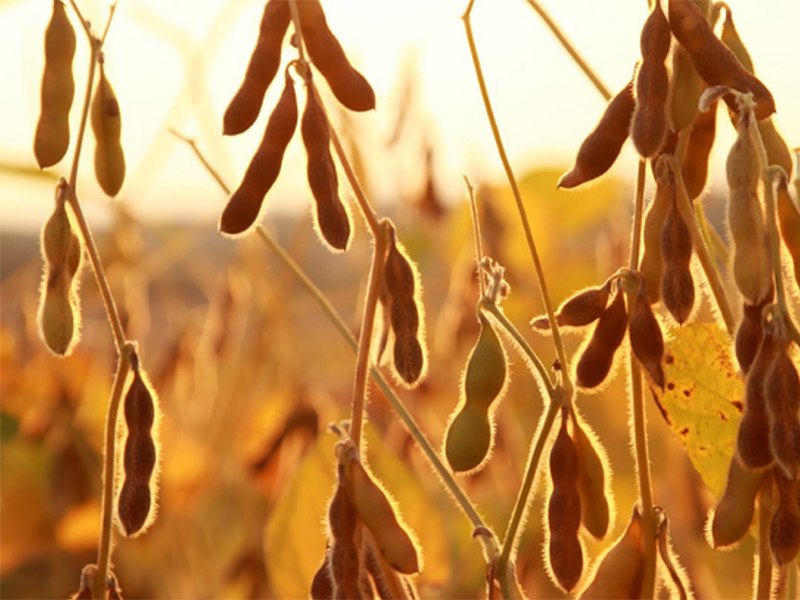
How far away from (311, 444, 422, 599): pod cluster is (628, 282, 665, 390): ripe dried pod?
9.0 inches

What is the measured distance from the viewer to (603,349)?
44.8 inches

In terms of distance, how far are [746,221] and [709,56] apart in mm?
135

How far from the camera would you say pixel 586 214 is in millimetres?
3547

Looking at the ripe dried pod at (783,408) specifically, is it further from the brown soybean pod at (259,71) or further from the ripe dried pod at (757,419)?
the brown soybean pod at (259,71)

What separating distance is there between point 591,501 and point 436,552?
2.11ft

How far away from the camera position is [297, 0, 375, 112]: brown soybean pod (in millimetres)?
1137

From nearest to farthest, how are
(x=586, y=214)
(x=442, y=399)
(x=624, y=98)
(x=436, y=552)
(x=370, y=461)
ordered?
(x=624, y=98) < (x=436, y=552) < (x=370, y=461) < (x=442, y=399) < (x=586, y=214)

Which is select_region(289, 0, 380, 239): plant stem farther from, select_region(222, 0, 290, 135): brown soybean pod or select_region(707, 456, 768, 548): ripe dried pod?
select_region(707, 456, 768, 548): ripe dried pod

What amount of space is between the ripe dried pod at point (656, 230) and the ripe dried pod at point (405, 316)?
0.63 feet

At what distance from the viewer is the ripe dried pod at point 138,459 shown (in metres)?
1.20

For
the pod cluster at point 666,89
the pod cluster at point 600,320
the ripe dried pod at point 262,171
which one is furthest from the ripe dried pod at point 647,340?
the ripe dried pod at point 262,171

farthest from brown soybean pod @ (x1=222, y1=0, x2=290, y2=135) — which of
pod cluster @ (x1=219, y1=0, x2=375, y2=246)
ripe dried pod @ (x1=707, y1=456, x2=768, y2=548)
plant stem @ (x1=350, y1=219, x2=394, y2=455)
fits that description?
ripe dried pod @ (x1=707, y1=456, x2=768, y2=548)

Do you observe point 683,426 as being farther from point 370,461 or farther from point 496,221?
point 496,221

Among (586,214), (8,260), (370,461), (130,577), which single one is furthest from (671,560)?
(8,260)
